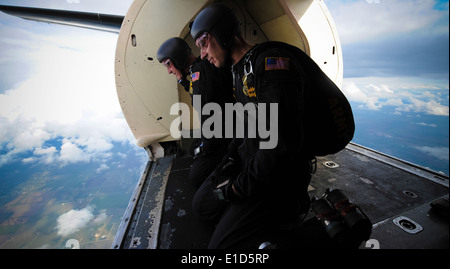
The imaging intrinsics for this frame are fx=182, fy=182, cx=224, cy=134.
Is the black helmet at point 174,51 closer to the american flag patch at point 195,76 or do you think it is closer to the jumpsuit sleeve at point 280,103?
the american flag patch at point 195,76

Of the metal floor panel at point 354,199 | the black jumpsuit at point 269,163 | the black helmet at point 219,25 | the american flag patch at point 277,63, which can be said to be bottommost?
the metal floor panel at point 354,199

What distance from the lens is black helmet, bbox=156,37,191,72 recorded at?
6.77 ft

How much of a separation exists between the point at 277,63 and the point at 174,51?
1541 millimetres

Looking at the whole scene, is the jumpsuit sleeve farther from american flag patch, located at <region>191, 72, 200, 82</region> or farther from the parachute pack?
american flag patch, located at <region>191, 72, 200, 82</region>

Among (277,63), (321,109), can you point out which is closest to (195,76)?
(277,63)

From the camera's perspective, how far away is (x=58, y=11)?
10.8 feet

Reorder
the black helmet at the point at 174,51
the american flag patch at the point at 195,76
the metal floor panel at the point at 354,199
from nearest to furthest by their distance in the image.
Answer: the metal floor panel at the point at 354,199 < the american flag patch at the point at 195,76 < the black helmet at the point at 174,51

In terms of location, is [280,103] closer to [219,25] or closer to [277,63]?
[277,63]

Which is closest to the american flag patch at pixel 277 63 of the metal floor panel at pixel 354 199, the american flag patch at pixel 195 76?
the american flag patch at pixel 195 76

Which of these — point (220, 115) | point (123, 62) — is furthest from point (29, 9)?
point (220, 115)

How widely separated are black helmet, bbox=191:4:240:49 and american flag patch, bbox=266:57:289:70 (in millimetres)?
411

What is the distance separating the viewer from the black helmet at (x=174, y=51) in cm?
206

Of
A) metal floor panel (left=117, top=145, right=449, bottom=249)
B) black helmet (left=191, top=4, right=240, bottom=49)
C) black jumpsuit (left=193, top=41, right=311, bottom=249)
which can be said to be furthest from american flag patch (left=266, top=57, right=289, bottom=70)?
metal floor panel (left=117, top=145, right=449, bottom=249)
